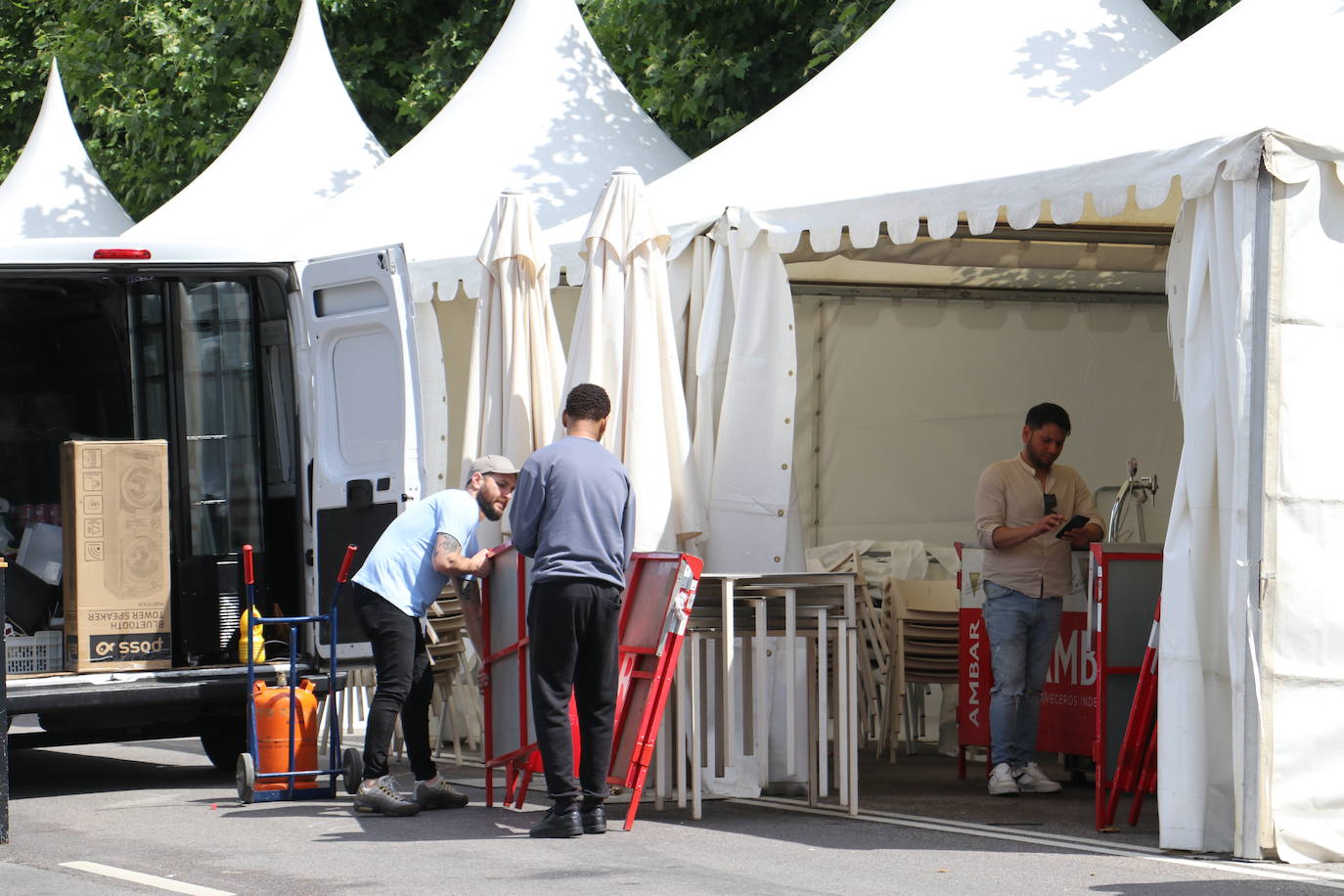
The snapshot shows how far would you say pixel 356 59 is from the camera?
22812mm

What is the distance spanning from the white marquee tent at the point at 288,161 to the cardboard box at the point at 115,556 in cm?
649

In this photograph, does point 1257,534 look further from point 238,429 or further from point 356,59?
point 356,59

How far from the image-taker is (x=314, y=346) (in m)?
9.54

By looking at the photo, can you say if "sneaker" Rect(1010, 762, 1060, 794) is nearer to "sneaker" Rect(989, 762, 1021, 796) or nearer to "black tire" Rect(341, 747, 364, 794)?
"sneaker" Rect(989, 762, 1021, 796)

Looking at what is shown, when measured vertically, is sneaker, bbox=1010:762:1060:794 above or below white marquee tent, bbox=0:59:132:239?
below

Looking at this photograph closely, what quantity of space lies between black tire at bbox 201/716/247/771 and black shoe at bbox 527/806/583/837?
2899 mm

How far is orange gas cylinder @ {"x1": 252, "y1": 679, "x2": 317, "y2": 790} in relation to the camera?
29.1 feet

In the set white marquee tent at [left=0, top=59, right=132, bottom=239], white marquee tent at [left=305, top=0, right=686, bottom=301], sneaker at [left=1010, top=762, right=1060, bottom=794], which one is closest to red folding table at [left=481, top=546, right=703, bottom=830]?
sneaker at [left=1010, top=762, right=1060, bottom=794]

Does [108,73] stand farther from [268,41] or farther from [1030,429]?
[1030,429]

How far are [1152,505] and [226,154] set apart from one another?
8.23 m

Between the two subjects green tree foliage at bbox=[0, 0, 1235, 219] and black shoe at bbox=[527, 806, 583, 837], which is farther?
green tree foliage at bbox=[0, 0, 1235, 219]

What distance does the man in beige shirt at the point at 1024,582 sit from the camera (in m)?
9.16

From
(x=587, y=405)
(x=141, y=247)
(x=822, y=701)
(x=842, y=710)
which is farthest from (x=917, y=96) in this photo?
(x=141, y=247)

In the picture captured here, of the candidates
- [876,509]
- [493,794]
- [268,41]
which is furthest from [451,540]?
[268,41]
